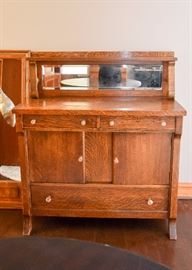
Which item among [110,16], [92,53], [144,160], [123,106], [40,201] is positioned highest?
[110,16]

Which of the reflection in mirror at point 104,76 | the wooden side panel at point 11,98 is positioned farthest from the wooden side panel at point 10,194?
the reflection in mirror at point 104,76

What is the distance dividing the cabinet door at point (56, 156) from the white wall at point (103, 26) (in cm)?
82

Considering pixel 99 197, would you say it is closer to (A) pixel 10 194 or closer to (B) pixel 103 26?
(A) pixel 10 194

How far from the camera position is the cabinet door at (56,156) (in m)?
2.49

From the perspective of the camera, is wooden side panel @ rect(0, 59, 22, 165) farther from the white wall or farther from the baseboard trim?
the baseboard trim

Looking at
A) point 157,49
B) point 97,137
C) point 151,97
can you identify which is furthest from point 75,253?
point 157,49

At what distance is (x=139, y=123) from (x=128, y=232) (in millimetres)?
801

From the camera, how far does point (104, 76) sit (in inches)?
113

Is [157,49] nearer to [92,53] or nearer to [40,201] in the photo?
[92,53]

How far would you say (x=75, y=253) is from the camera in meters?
1.17

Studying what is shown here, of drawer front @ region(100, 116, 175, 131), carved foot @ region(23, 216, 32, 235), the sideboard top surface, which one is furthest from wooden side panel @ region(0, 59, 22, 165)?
drawer front @ region(100, 116, 175, 131)

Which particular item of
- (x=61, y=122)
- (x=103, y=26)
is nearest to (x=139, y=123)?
(x=61, y=122)

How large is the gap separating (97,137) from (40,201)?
0.59m

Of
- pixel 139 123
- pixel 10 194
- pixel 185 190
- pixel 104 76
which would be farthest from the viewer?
pixel 185 190
